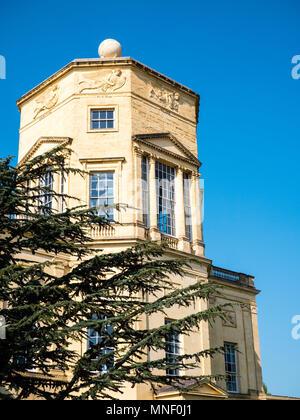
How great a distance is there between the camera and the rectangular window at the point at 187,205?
2784 cm

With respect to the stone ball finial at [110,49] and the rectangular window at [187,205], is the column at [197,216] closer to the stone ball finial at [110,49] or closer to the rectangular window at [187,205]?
the rectangular window at [187,205]

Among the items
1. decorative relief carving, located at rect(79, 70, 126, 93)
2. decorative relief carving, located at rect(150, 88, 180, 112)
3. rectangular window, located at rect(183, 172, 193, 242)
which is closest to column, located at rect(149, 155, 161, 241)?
rectangular window, located at rect(183, 172, 193, 242)

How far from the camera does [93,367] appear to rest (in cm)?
1192

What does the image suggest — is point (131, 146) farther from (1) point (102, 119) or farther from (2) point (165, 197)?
(2) point (165, 197)

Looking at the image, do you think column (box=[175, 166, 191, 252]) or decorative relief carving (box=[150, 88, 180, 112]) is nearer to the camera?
column (box=[175, 166, 191, 252])

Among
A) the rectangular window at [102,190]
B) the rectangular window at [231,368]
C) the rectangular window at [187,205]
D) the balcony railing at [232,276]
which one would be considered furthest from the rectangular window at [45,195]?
the rectangular window at [231,368]

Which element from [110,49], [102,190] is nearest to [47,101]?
[110,49]

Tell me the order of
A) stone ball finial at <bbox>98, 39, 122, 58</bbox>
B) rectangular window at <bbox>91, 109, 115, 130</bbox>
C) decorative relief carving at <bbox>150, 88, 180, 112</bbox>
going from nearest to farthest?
rectangular window at <bbox>91, 109, 115, 130</bbox>
decorative relief carving at <bbox>150, 88, 180, 112</bbox>
stone ball finial at <bbox>98, 39, 122, 58</bbox>

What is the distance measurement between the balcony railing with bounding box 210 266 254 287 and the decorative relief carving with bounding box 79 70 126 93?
11.5 meters

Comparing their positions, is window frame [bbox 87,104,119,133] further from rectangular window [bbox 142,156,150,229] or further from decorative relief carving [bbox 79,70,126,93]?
rectangular window [bbox 142,156,150,229]

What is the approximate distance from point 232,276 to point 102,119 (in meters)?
12.3

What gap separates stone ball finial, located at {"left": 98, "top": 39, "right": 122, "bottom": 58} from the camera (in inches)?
1159

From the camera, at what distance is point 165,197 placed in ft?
90.6

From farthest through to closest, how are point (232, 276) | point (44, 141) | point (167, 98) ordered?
point (232, 276) → point (167, 98) → point (44, 141)
